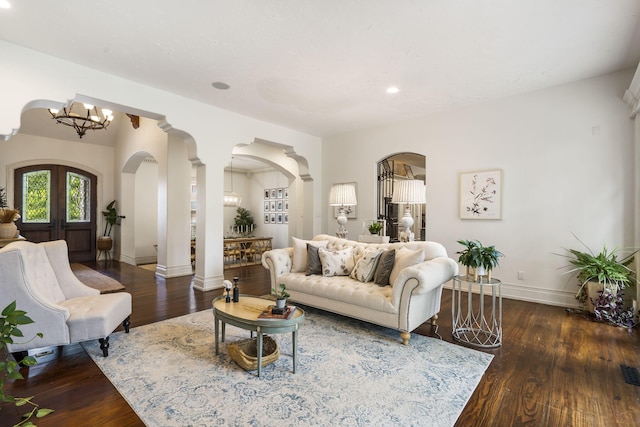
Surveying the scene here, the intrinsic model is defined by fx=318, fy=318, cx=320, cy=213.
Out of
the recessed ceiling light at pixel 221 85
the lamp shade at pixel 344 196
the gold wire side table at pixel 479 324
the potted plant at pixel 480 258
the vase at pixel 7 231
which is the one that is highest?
the recessed ceiling light at pixel 221 85

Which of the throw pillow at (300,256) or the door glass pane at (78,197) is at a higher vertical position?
the door glass pane at (78,197)

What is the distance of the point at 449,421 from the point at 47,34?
4.65 m

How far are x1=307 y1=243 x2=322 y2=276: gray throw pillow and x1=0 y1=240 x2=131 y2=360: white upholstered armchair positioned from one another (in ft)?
6.41

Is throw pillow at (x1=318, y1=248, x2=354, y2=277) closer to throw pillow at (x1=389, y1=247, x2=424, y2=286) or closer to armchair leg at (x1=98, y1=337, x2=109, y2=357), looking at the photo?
throw pillow at (x1=389, y1=247, x2=424, y2=286)

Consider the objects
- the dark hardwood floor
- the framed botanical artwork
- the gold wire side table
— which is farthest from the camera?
the framed botanical artwork

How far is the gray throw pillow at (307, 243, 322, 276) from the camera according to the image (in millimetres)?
3928

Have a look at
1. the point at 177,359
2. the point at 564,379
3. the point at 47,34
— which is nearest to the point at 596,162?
the point at 564,379

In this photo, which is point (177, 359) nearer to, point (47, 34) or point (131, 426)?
point (131, 426)

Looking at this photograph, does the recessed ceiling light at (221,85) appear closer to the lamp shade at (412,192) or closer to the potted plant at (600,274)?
the lamp shade at (412,192)

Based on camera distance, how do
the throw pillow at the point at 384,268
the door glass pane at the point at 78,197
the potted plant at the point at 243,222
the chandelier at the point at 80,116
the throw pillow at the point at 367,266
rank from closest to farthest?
the throw pillow at the point at 384,268
the throw pillow at the point at 367,266
the chandelier at the point at 80,116
the door glass pane at the point at 78,197
the potted plant at the point at 243,222

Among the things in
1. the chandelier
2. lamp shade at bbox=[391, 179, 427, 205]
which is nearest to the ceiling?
lamp shade at bbox=[391, 179, 427, 205]

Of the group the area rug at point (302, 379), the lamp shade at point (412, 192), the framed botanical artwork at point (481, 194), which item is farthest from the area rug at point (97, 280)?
the framed botanical artwork at point (481, 194)

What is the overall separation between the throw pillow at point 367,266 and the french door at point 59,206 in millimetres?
7785

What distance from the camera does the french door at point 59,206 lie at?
7.28m
